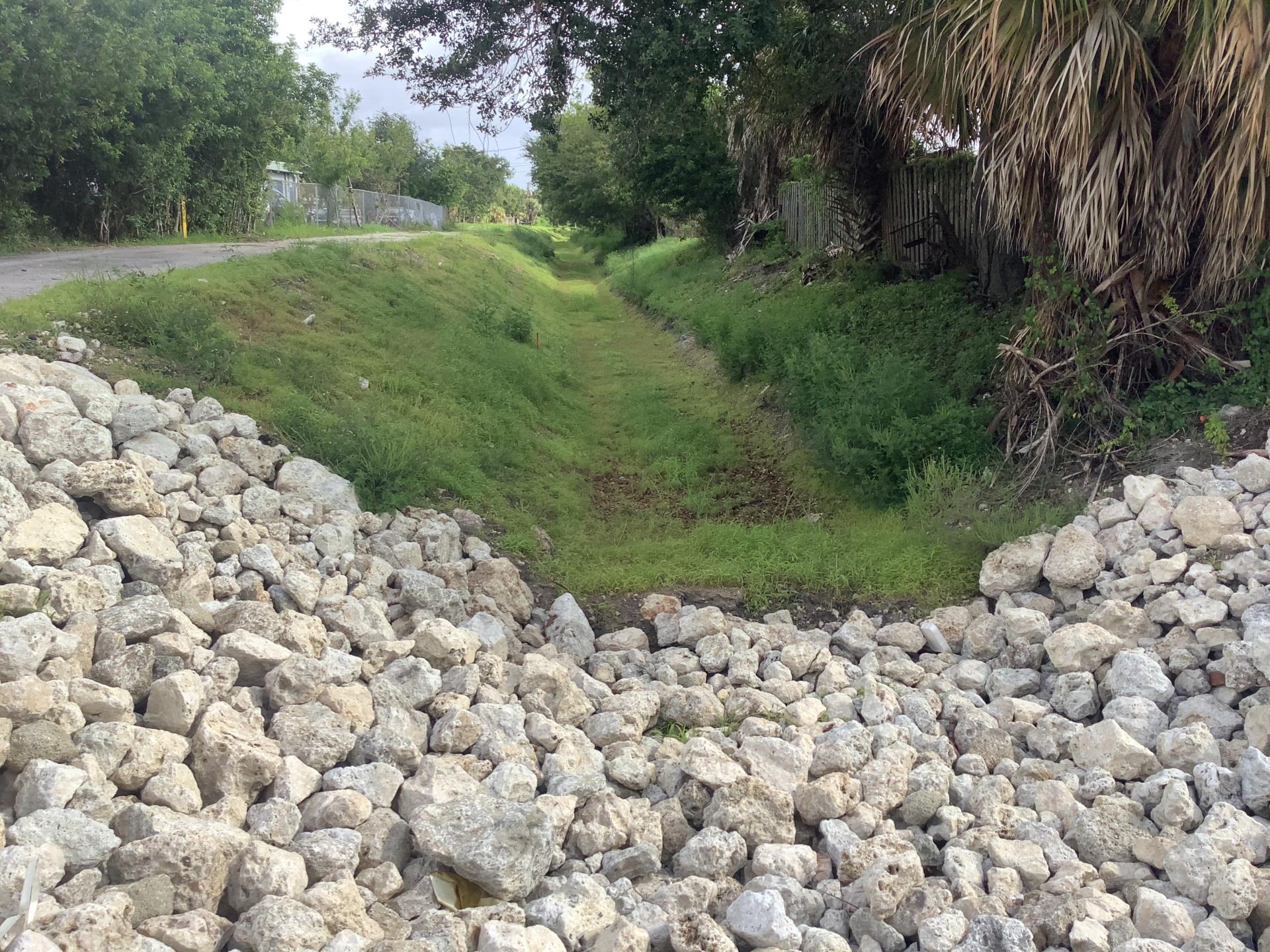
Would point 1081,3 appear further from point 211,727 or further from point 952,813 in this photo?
point 211,727

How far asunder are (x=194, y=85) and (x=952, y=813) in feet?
78.2

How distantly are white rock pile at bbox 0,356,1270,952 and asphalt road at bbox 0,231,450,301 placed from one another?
5.07m

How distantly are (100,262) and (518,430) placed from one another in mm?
9103

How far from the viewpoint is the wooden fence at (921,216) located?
12523mm

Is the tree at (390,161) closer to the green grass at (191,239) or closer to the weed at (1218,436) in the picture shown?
the green grass at (191,239)

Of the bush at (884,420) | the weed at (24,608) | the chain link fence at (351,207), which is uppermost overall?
the chain link fence at (351,207)

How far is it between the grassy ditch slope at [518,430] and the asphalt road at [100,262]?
1320 millimetres

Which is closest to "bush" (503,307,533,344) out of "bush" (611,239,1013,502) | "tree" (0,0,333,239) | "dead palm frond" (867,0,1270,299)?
"bush" (611,239,1013,502)

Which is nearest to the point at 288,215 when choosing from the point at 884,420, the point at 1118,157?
the point at 884,420

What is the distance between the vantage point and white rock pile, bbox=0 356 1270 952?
3.36 meters

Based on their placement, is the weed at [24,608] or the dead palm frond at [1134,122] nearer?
the weed at [24,608]

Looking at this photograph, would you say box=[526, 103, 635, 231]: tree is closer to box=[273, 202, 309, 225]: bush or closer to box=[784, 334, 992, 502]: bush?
box=[273, 202, 309, 225]: bush

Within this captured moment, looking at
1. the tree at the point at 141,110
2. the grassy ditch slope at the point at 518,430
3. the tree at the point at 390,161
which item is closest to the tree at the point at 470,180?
the tree at the point at 390,161

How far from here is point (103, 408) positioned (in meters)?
6.04
